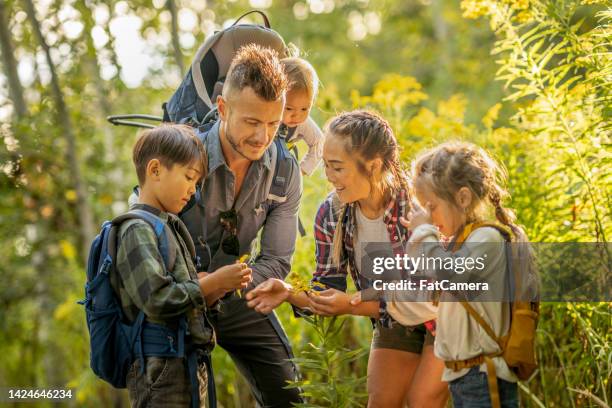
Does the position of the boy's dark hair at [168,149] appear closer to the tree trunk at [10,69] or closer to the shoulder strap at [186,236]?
the shoulder strap at [186,236]

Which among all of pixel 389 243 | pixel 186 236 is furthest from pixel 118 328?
pixel 389 243

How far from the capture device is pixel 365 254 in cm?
275

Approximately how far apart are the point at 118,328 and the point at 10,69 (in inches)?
173

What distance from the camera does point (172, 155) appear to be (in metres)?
2.54

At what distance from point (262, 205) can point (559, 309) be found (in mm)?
1439

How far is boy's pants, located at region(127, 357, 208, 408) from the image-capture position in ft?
7.99

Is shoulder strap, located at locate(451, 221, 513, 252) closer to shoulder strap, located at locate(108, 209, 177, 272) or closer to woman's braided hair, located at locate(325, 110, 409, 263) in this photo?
woman's braided hair, located at locate(325, 110, 409, 263)

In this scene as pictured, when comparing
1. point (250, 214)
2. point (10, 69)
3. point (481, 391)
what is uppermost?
point (10, 69)

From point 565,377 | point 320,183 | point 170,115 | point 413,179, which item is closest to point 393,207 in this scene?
point 413,179

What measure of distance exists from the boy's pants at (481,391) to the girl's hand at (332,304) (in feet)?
1.72

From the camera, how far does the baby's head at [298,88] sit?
3.10m

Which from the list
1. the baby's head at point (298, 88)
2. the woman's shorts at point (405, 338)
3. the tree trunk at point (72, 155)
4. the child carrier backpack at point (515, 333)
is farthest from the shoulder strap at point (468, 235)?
the tree trunk at point (72, 155)

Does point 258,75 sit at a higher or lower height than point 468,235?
higher

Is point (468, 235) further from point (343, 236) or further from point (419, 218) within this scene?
point (343, 236)
